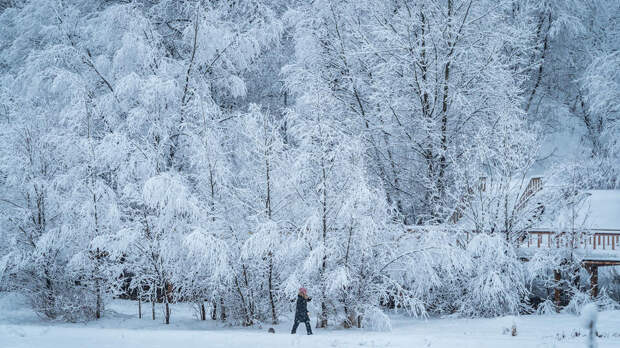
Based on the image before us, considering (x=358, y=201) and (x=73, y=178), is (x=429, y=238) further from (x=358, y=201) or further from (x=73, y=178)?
(x=73, y=178)

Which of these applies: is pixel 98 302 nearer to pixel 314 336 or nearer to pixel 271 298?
pixel 271 298

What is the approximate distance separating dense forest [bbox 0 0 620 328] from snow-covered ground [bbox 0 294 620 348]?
0.56 m

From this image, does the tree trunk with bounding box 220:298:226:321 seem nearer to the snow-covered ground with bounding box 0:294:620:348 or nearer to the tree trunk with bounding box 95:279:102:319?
the snow-covered ground with bounding box 0:294:620:348

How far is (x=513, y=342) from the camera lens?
9.46 m

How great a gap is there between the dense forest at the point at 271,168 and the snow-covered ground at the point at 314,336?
56cm

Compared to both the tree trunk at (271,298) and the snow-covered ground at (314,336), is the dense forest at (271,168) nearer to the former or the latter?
the tree trunk at (271,298)

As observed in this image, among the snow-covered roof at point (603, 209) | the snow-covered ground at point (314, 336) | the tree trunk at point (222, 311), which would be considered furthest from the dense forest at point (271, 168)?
the snow-covered roof at point (603, 209)

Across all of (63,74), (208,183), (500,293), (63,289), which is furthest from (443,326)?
(63,74)

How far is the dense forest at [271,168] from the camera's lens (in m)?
13.2

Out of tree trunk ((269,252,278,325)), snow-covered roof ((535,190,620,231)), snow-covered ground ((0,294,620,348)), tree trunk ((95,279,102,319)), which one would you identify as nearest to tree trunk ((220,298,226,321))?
snow-covered ground ((0,294,620,348))

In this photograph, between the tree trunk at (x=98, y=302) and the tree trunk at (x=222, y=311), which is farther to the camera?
the tree trunk at (x=98, y=302)

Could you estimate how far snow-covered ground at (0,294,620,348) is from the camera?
904 centimetres

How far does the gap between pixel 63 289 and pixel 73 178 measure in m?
2.92

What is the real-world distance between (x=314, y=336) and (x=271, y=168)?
14.8ft
